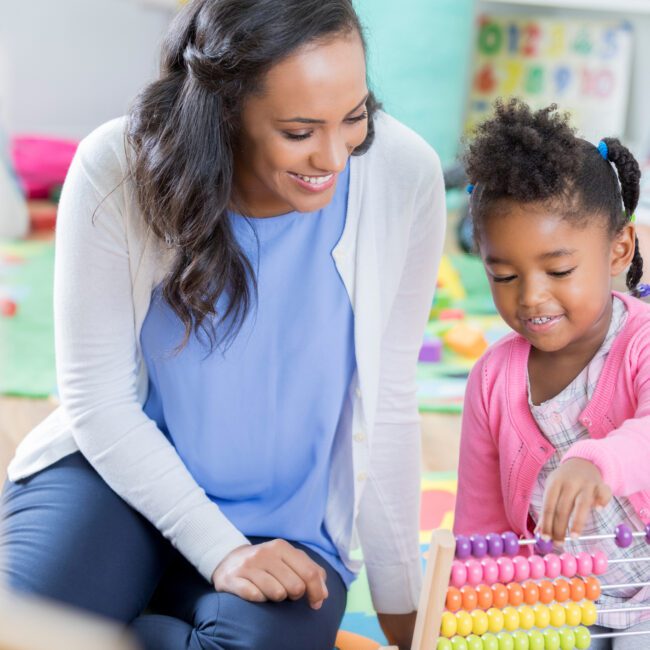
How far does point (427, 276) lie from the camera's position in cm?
144

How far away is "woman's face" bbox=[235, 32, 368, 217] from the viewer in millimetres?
1152

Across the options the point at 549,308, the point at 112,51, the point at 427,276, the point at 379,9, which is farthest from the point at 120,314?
the point at 112,51

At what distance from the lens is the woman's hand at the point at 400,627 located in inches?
57.8

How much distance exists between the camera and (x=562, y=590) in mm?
1166

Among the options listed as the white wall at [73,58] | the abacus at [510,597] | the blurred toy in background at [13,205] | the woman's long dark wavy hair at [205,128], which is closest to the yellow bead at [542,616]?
the abacus at [510,597]

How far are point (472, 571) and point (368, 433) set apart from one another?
314 millimetres

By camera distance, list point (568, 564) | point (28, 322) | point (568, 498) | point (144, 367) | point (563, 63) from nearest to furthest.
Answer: point (568, 498) → point (568, 564) → point (144, 367) → point (28, 322) → point (563, 63)

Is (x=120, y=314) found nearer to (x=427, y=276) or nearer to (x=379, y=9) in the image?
(x=427, y=276)

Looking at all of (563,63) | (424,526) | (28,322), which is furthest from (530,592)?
(563,63)

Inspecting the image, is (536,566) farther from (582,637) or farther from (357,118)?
(357,118)

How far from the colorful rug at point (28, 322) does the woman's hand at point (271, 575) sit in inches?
39.1

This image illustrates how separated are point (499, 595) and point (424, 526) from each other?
2.58 ft

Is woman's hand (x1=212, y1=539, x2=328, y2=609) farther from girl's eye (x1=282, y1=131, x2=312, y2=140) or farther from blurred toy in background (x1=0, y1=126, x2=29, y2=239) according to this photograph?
blurred toy in background (x1=0, y1=126, x2=29, y2=239)

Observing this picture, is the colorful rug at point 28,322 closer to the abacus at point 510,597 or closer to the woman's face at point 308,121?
the woman's face at point 308,121
